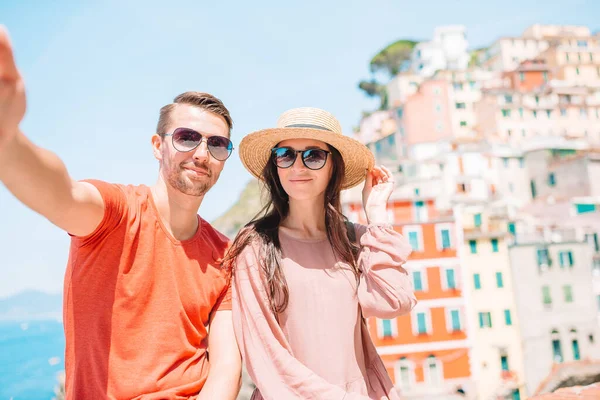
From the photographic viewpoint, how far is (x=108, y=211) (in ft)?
8.10

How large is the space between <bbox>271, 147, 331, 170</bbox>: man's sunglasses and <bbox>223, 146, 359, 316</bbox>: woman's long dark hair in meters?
0.21

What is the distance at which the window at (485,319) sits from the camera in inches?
1027

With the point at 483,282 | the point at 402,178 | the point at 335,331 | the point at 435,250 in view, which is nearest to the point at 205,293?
the point at 335,331

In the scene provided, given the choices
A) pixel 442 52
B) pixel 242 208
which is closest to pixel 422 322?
pixel 442 52

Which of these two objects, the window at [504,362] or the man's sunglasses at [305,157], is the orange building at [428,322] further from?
the man's sunglasses at [305,157]

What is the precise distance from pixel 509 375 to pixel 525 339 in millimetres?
2222

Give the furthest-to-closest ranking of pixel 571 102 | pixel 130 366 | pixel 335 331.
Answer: pixel 571 102 < pixel 335 331 < pixel 130 366

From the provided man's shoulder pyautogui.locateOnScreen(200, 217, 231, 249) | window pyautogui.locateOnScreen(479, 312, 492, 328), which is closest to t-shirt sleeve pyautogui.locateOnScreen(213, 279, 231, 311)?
man's shoulder pyautogui.locateOnScreen(200, 217, 231, 249)

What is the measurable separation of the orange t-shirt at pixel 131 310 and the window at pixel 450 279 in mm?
24792

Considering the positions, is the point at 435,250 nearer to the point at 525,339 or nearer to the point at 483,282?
the point at 483,282

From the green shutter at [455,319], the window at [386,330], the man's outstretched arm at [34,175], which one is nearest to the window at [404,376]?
the window at [386,330]

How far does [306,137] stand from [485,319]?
26.4 meters

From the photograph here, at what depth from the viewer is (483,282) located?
26.3 metres

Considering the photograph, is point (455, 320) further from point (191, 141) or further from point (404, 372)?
point (191, 141)
